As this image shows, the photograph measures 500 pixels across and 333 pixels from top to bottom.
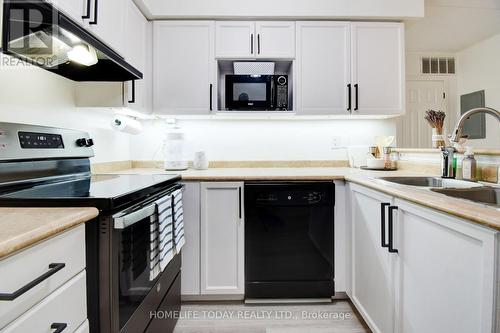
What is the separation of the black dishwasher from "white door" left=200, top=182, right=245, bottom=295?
62 millimetres

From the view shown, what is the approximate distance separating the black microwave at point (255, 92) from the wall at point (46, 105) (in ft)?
3.20

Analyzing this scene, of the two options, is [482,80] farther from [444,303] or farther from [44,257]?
[44,257]

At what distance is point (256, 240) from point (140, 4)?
1889mm

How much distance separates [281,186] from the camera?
74.1 inches

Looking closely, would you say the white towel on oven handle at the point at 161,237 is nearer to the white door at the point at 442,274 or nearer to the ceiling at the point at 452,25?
the white door at the point at 442,274

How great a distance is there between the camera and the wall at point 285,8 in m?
2.17

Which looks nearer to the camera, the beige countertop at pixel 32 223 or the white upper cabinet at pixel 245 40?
the beige countertop at pixel 32 223

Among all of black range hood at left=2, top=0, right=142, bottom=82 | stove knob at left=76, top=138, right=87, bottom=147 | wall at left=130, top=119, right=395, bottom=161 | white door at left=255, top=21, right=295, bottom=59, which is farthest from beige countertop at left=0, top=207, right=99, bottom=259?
white door at left=255, top=21, right=295, bottom=59

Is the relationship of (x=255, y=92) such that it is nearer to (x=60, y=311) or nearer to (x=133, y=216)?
(x=133, y=216)

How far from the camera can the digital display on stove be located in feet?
3.98

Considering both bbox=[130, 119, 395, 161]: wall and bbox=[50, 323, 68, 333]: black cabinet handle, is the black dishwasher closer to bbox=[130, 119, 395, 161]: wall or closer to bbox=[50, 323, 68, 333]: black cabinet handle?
bbox=[130, 119, 395, 161]: wall

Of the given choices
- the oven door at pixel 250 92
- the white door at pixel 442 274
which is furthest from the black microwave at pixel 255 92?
the white door at pixel 442 274

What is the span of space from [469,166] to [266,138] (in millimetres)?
1516

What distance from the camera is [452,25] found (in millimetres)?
2629
